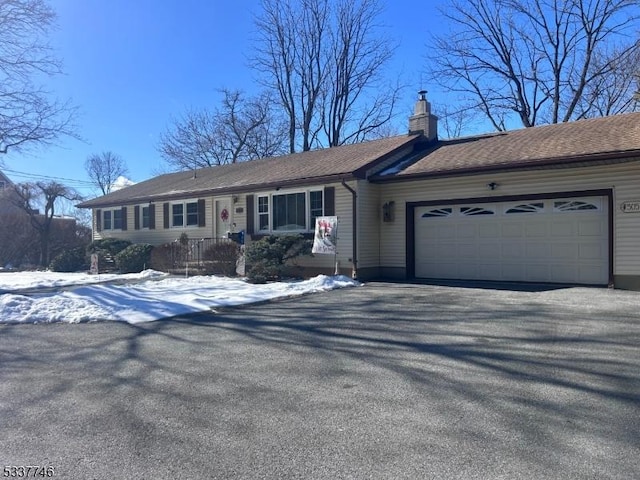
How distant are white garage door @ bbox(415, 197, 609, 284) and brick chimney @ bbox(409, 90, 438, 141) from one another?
4.13 meters

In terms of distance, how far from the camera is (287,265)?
15.0m

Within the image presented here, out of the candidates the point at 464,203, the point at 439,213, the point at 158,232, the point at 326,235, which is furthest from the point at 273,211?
Answer: the point at 158,232

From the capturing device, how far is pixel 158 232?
20.2 meters

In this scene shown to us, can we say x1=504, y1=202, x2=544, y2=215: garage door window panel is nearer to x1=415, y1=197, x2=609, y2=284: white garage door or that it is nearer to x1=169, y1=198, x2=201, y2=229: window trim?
x1=415, y1=197, x2=609, y2=284: white garage door

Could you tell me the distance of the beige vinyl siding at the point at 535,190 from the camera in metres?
11.0

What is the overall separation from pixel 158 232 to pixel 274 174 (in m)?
5.97

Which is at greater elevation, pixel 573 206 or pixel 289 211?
pixel 289 211

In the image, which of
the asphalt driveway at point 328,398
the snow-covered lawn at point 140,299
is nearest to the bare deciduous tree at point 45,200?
the snow-covered lawn at point 140,299

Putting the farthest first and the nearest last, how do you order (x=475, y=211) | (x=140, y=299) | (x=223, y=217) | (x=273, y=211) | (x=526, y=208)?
(x=223, y=217) → (x=273, y=211) → (x=475, y=211) → (x=526, y=208) → (x=140, y=299)

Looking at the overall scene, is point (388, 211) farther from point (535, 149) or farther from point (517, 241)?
point (535, 149)

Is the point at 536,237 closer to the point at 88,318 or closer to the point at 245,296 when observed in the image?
the point at 245,296

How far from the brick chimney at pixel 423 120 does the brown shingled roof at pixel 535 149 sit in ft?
3.90

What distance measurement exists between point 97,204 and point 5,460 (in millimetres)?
21604

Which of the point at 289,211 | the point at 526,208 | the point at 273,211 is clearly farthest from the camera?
the point at 273,211
